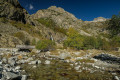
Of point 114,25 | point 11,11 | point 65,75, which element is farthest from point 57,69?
point 11,11

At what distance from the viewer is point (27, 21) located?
546ft

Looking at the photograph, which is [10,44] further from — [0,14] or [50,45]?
[0,14]

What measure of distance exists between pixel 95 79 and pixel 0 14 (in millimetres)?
158575

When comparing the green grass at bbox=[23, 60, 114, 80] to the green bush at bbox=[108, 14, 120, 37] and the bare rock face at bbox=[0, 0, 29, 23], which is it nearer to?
the green bush at bbox=[108, 14, 120, 37]

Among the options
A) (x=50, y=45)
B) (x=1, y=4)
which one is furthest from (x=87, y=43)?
(x=1, y=4)

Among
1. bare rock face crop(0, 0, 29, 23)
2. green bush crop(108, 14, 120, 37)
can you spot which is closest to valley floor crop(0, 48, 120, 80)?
green bush crop(108, 14, 120, 37)

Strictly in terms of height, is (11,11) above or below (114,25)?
above

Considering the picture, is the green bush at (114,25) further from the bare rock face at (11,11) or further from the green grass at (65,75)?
the bare rock face at (11,11)

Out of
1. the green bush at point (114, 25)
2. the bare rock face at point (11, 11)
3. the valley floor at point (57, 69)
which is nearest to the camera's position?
the valley floor at point (57, 69)

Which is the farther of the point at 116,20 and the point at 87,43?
the point at 87,43

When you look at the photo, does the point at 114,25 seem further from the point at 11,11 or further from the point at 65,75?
the point at 11,11

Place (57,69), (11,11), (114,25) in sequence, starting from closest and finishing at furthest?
1. (57,69)
2. (114,25)
3. (11,11)

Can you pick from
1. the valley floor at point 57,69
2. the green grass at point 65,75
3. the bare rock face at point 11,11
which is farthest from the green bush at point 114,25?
the bare rock face at point 11,11

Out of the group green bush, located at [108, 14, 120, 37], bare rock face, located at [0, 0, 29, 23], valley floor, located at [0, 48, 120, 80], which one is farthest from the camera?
bare rock face, located at [0, 0, 29, 23]
